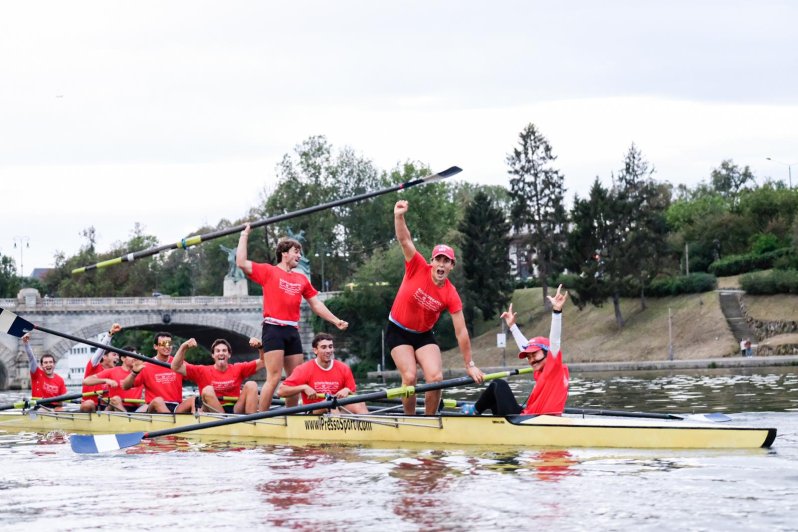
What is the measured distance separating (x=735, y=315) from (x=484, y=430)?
5142cm

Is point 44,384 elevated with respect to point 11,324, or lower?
lower

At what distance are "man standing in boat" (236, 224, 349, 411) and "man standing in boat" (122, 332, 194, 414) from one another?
Result: 2.89 metres

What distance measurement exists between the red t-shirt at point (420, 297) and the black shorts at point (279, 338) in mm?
2187

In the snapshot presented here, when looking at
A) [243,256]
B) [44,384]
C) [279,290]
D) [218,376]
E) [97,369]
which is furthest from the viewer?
[44,384]

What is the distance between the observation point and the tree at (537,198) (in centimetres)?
7700

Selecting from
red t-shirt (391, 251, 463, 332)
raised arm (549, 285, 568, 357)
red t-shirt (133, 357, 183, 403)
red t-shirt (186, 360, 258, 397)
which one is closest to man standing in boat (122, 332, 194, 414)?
red t-shirt (133, 357, 183, 403)

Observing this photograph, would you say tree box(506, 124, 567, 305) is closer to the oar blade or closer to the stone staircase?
the stone staircase

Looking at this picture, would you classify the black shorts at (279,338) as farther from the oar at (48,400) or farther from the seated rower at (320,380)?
the oar at (48,400)

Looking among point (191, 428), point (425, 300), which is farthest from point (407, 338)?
point (191, 428)

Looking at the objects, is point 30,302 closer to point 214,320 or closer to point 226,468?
point 214,320

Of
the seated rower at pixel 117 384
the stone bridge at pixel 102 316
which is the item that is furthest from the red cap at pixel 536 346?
the stone bridge at pixel 102 316

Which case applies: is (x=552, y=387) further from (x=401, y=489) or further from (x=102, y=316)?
(x=102, y=316)

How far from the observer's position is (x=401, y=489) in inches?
476

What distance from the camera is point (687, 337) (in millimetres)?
62781
